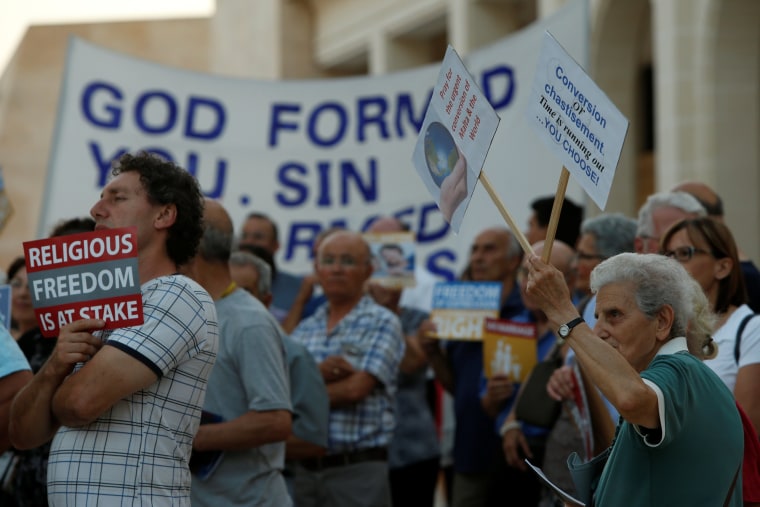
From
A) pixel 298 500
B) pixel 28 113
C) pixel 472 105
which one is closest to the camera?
pixel 472 105

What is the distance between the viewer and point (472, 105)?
12.0 feet

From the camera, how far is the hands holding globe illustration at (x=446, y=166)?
147 inches

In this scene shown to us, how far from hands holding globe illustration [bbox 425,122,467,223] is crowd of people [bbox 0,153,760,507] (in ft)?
1.21

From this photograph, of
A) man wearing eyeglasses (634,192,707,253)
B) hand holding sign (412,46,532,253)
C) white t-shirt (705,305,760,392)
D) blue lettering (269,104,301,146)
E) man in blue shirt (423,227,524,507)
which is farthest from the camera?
blue lettering (269,104,301,146)

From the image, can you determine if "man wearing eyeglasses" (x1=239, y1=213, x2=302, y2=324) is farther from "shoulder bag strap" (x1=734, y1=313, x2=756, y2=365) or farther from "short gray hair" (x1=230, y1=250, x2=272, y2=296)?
"shoulder bag strap" (x1=734, y1=313, x2=756, y2=365)

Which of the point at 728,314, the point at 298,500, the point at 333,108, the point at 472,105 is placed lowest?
the point at 298,500

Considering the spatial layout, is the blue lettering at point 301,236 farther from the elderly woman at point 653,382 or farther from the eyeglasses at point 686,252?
the elderly woman at point 653,382

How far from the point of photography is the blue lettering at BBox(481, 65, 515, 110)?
28.3 feet

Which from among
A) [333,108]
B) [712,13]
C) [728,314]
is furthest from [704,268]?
[712,13]

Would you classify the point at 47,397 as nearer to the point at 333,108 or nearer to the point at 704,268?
the point at 704,268

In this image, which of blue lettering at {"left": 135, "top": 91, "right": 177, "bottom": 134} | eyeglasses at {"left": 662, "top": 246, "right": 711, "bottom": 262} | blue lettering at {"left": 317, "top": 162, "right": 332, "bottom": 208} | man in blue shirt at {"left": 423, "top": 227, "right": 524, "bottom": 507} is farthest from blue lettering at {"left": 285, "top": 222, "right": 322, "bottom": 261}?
eyeglasses at {"left": 662, "top": 246, "right": 711, "bottom": 262}

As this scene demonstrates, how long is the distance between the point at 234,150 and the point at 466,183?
5.80 metres

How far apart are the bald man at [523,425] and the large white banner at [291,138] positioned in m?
1.96

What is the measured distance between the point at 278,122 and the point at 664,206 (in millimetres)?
4200
